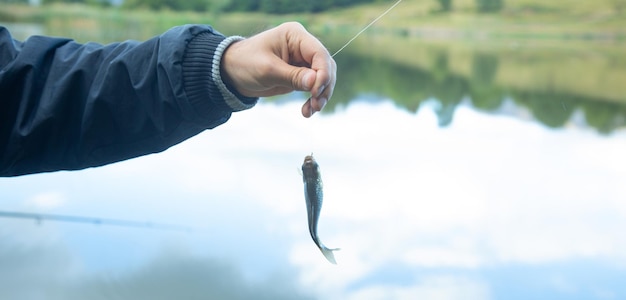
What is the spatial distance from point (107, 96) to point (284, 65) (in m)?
0.33

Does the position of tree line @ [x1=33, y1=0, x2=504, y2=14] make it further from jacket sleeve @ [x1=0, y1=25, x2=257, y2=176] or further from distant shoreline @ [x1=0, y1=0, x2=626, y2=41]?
jacket sleeve @ [x1=0, y1=25, x2=257, y2=176]

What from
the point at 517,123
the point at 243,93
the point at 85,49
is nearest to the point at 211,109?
the point at 243,93

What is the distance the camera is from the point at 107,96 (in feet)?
3.49

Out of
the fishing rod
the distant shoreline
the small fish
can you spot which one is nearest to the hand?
the small fish

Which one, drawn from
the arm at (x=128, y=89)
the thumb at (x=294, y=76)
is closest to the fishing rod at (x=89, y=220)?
the arm at (x=128, y=89)

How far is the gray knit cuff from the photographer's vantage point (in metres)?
1.02

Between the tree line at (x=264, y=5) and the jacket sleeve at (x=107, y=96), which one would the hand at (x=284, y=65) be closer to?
the jacket sleeve at (x=107, y=96)

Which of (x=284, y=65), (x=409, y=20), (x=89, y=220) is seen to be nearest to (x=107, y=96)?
(x=284, y=65)

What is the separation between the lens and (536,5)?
1991 millimetres

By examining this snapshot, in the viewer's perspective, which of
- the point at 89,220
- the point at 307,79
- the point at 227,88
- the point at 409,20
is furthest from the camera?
the point at 409,20

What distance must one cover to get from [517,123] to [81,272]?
140cm

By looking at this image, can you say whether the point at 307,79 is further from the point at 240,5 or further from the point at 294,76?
the point at 240,5

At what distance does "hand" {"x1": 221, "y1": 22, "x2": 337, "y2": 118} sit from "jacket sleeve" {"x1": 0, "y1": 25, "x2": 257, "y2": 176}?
0.03 metres

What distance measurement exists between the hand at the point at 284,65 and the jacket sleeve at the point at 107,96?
0.03 metres
